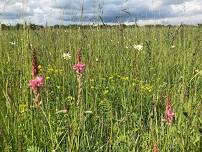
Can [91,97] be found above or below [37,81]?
below

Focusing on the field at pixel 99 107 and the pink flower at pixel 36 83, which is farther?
the field at pixel 99 107

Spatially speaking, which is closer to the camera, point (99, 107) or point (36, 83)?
point (36, 83)

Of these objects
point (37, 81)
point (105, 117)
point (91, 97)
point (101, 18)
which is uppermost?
point (101, 18)

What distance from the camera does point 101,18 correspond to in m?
3.58

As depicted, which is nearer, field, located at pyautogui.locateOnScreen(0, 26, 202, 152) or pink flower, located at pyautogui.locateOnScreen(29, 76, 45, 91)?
pink flower, located at pyautogui.locateOnScreen(29, 76, 45, 91)

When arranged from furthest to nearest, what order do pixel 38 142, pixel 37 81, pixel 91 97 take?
pixel 91 97 < pixel 38 142 < pixel 37 81

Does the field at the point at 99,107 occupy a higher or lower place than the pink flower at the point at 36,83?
lower

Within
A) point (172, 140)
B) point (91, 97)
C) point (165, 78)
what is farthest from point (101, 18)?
Answer: point (172, 140)

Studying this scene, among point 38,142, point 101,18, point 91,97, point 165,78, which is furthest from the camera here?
point 165,78

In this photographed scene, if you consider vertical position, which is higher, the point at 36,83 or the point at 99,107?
the point at 36,83

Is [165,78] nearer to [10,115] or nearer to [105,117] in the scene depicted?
[105,117]

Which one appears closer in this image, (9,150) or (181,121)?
(9,150)

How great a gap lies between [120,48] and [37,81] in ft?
13.5

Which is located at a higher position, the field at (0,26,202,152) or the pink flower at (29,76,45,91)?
the pink flower at (29,76,45,91)
